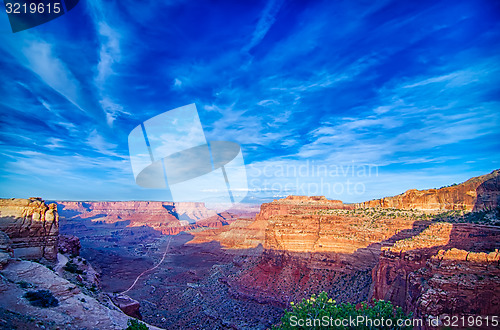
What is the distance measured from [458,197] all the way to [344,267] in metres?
16.5

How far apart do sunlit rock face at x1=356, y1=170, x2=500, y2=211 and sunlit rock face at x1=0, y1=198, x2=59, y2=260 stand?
40.7 m

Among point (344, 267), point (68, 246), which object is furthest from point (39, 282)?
point (344, 267)

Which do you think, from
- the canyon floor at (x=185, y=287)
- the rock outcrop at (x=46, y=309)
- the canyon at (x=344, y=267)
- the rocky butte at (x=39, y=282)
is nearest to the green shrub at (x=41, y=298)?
the rocky butte at (x=39, y=282)

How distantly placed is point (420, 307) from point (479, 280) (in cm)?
301

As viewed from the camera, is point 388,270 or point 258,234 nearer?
point 388,270

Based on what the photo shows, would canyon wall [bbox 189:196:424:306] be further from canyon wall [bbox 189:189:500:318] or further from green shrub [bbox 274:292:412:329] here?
green shrub [bbox 274:292:412:329]

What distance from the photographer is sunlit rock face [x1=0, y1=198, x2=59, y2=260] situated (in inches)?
727

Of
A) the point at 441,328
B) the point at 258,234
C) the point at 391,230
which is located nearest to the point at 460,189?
the point at 391,230

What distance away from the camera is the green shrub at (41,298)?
505 inches

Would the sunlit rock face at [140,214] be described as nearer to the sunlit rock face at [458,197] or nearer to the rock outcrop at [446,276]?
the sunlit rock face at [458,197]

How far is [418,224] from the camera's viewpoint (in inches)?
1083

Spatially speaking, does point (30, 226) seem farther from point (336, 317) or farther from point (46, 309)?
point (336, 317)

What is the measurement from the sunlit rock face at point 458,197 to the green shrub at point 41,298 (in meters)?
36.5

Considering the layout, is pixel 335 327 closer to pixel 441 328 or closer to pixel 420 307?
pixel 441 328
